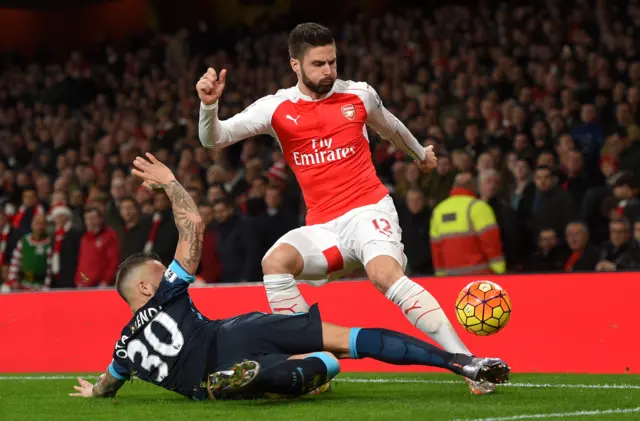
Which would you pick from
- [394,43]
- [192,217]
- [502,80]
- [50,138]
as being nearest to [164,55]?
[50,138]

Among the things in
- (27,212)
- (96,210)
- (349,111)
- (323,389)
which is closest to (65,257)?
(96,210)

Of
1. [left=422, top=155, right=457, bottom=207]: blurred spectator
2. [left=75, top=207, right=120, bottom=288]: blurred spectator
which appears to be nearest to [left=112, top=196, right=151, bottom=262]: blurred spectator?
[left=75, top=207, right=120, bottom=288]: blurred spectator

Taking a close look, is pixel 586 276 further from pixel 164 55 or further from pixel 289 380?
pixel 164 55

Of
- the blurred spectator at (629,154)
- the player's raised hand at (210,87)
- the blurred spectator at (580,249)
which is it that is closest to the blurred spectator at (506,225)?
the blurred spectator at (580,249)

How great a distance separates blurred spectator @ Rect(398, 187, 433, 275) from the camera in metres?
11.1

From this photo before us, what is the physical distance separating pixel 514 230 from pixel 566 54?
4295 mm

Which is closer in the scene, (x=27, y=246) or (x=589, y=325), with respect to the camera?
(x=589, y=325)

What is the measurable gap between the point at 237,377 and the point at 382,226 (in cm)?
146

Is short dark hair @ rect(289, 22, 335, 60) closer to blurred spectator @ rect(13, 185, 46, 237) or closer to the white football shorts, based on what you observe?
the white football shorts

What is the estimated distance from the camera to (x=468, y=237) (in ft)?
33.9

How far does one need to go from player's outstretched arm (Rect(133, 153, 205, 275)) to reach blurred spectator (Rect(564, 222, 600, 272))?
4933 millimetres

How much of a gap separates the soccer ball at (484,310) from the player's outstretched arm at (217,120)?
1.72 m

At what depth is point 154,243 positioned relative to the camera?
12562 millimetres

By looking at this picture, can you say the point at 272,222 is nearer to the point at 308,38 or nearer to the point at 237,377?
the point at 308,38
